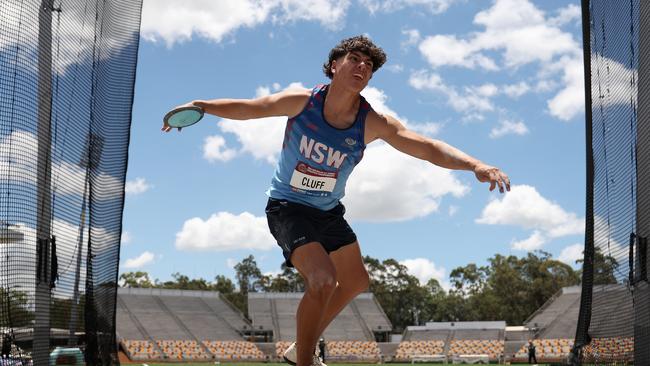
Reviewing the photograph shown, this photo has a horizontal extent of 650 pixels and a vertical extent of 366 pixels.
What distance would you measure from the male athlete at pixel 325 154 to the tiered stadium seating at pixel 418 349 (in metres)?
41.5

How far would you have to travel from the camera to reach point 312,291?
165 inches

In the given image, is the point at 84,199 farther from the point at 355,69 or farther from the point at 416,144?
the point at 416,144

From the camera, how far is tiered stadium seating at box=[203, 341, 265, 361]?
46.1m

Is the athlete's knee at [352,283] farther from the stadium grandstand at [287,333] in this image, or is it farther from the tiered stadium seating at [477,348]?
the tiered stadium seating at [477,348]

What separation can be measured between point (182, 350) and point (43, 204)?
42.3m

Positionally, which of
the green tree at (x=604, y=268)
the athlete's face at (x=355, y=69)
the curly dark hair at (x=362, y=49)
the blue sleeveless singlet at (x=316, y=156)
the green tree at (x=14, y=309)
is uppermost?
the curly dark hair at (x=362, y=49)

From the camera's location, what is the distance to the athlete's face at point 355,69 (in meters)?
4.57

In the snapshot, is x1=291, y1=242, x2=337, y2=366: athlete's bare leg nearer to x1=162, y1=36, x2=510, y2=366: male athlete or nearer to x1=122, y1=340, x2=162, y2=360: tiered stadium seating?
x1=162, y1=36, x2=510, y2=366: male athlete

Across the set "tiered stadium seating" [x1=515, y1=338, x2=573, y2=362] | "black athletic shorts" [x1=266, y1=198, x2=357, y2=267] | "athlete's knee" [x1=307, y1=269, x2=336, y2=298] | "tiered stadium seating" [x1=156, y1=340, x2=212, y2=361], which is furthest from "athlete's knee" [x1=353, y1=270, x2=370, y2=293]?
"tiered stadium seating" [x1=156, y1=340, x2=212, y2=361]

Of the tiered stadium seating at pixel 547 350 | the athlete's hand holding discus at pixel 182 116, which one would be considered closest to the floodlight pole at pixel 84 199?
the athlete's hand holding discus at pixel 182 116

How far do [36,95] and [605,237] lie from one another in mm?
4168

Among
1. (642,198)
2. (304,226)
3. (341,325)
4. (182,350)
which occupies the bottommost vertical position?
(182,350)

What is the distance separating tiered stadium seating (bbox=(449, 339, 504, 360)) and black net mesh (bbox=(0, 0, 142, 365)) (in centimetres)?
3942

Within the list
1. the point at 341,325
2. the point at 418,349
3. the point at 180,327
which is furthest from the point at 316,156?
the point at 341,325
